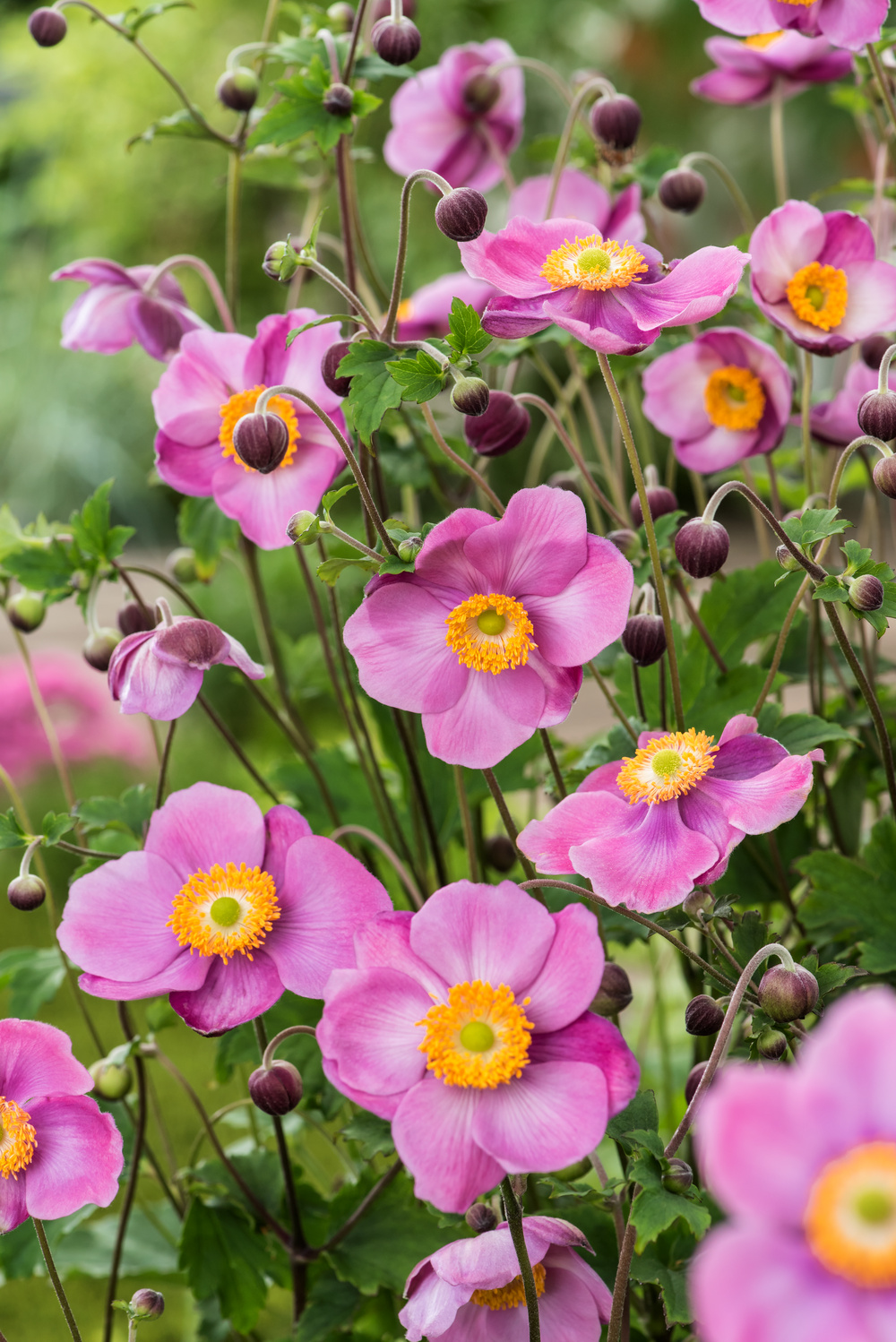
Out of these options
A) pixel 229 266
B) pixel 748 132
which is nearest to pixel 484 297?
pixel 229 266

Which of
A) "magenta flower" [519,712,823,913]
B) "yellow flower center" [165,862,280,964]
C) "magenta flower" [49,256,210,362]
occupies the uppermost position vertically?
"magenta flower" [49,256,210,362]

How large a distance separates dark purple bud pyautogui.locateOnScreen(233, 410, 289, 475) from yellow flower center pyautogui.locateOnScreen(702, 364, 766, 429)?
0.82 ft

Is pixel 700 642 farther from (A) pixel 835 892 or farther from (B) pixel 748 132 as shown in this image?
(B) pixel 748 132

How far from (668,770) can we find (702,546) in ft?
0.27

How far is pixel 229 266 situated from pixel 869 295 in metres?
0.35

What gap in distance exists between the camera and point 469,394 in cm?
43

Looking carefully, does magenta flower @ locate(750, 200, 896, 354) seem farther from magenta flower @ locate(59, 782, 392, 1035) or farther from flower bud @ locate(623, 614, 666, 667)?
magenta flower @ locate(59, 782, 392, 1035)

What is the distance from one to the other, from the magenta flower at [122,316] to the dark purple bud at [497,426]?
180 mm

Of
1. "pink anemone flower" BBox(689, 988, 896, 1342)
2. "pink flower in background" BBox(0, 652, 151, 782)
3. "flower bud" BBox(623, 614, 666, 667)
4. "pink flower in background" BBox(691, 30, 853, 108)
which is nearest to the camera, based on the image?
"pink anemone flower" BBox(689, 988, 896, 1342)

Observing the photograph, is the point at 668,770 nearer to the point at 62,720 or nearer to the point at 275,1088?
the point at 275,1088

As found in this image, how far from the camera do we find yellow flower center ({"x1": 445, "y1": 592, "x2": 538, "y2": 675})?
0.44 m

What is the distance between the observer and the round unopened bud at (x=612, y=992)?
433 millimetres

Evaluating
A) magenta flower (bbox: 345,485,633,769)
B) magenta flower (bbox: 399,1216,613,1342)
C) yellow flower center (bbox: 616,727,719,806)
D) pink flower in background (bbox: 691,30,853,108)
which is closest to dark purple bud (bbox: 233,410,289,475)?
magenta flower (bbox: 345,485,633,769)

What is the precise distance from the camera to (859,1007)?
0.77ft
